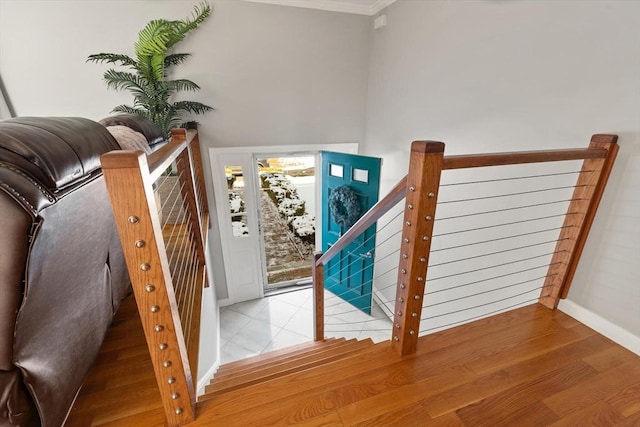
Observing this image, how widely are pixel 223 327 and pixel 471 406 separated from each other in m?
3.05

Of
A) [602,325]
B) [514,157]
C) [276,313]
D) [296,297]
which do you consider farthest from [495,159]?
[296,297]

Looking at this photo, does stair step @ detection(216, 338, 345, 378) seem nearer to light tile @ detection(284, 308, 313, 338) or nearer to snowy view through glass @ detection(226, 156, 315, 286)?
light tile @ detection(284, 308, 313, 338)

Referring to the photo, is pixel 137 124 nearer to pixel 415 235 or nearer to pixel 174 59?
pixel 174 59

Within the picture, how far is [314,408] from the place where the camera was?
1085 millimetres

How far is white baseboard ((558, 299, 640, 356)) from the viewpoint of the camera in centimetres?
137

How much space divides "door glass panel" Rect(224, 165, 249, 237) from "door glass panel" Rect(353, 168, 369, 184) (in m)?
1.38

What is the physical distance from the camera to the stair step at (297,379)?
112 cm

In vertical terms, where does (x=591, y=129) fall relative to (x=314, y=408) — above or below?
above

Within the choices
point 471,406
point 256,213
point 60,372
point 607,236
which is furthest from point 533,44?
point 256,213

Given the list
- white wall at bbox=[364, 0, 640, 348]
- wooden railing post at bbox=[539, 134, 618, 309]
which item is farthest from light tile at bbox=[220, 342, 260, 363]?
white wall at bbox=[364, 0, 640, 348]

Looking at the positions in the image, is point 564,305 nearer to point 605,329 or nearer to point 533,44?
point 605,329

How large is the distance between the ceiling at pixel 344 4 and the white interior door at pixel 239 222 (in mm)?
1668

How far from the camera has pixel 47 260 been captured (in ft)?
2.17

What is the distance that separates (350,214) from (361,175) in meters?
0.50
